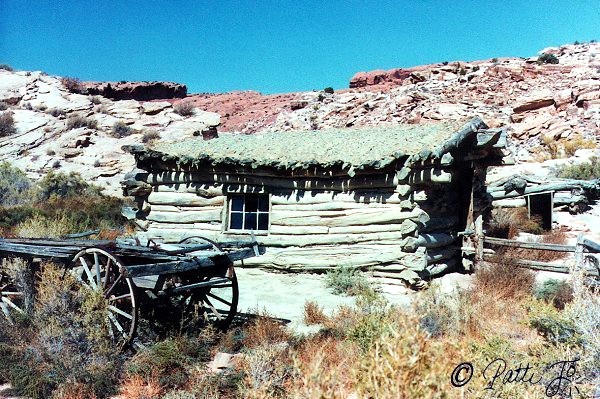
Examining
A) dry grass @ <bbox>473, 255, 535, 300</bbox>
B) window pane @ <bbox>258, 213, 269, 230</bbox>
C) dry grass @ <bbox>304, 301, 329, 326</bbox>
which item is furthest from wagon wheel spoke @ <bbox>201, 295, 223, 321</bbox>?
dry grass @ <bbox>473, 255, 535, 300</bbox>

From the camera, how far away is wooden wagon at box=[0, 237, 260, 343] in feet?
19.2

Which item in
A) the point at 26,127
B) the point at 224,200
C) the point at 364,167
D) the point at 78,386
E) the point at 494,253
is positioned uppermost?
the point at 26,127

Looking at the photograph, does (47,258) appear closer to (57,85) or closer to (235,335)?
(235,335)

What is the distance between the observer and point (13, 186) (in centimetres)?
2366

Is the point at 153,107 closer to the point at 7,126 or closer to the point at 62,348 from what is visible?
the point at 7,126

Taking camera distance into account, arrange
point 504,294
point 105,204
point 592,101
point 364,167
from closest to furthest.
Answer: point 504,294
point 364,167
point 105,204
point 592,101

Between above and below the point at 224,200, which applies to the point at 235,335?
below

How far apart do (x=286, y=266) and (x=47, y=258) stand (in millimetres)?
5659

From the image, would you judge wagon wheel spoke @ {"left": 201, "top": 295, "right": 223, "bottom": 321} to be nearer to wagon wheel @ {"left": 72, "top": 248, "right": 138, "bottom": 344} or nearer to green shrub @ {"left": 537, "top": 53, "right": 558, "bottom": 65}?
wagon wheel @ {"left": 72, "top": 248, "right": 138, "bottom": 344}

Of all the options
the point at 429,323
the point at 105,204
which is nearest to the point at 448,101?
the point at 105,204

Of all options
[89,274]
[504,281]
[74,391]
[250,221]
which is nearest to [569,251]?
[504,281]

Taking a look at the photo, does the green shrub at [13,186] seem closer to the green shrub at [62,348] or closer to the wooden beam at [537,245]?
the green shrub at [62,348]

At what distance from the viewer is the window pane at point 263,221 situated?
39.2 feet

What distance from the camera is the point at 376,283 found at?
34.6 feet
